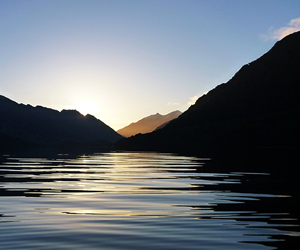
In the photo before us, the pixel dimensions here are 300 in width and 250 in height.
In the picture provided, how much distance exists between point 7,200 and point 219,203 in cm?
1197

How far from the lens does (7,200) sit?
2009 cm

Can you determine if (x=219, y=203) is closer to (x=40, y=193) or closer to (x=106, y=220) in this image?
(x=106, y=220)

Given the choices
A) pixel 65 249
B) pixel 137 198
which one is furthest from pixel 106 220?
pixel 137 198

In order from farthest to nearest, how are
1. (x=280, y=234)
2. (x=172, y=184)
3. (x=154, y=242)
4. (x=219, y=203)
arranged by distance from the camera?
(x=172, y=184)
(x=219, y=203)
(x=280, y=234)
(x=154, y=242)

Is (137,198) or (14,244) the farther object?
(137,198)

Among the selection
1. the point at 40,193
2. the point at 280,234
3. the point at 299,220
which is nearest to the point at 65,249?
the point at 280,234

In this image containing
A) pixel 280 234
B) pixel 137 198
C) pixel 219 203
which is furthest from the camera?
pixel 137 198

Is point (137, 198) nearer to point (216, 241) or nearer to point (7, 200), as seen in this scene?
point (7, 200)

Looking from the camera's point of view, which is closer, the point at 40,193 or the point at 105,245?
the point at 105,245

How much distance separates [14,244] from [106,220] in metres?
4.44

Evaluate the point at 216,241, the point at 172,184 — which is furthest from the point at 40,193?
the point at 216,241

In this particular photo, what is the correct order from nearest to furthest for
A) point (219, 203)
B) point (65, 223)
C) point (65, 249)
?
point (65, 249) → point (65, 223) → point (219, 203)

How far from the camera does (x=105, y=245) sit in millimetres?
11367

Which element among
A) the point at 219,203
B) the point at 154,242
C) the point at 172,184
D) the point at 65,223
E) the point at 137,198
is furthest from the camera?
the point at 172,184
